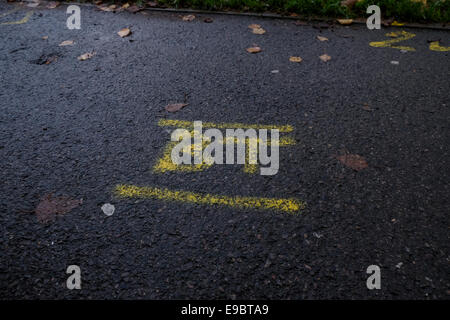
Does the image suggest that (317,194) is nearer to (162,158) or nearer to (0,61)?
(162,158)

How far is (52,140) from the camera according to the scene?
89.0 inches

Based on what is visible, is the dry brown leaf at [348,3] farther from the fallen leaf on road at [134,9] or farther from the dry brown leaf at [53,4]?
the dry brown leaf at [53,4]

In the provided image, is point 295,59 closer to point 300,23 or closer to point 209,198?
point 300,23

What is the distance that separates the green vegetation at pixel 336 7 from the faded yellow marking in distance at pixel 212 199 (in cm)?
298

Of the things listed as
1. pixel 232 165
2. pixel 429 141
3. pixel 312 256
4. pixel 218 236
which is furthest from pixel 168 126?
pixel 429 141

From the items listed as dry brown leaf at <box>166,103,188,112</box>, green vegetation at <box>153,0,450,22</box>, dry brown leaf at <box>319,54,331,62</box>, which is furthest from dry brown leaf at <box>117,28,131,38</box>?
dry brown leaf at <box>319,54,331,62</box>

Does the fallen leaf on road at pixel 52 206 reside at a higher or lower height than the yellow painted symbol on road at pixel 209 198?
lower

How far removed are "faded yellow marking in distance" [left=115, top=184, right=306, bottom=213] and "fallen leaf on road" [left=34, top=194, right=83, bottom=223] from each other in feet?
0.82

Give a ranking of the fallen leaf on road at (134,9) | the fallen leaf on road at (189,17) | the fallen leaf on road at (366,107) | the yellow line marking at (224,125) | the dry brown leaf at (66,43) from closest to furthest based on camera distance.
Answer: the yellow line marking at (224,125)
the fallen leaf on road at (366,107)
the dry brown leaf at (66,43)
the fallen leaf on road at (189,17)
the fallen leaf on road at (134,9)

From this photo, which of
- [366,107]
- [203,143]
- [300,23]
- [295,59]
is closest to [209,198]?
[203,143]

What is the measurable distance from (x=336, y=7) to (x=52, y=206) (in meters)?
3.71

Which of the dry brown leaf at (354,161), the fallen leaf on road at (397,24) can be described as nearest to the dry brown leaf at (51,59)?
the dry brown leaf at (354,161)

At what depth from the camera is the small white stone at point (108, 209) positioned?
5.88ft

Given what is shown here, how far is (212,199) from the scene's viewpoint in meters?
1.86
